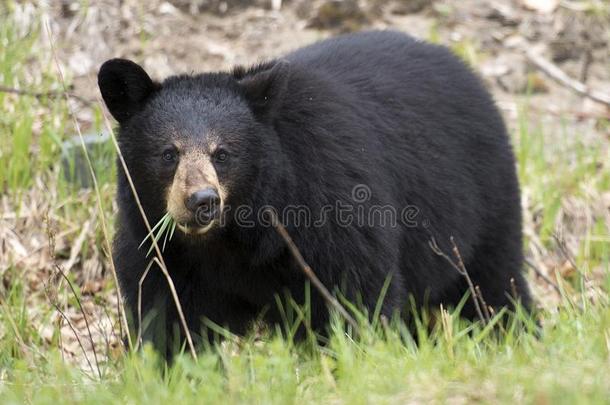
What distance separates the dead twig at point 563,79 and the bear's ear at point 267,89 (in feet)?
12.6

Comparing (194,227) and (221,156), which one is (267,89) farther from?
(194,227)

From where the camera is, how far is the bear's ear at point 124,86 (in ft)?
15.1

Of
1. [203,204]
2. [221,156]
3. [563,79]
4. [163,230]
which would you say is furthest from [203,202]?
[563,79]

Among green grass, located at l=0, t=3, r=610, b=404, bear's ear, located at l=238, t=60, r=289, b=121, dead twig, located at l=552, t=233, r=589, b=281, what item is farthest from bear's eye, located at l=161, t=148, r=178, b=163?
dead twig, located at l=552, t=233, r=589, b=281

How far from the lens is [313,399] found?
3393mm

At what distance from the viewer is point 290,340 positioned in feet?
12.9

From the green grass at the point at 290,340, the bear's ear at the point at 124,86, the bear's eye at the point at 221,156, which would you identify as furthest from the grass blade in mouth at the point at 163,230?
the bear's ear at the point at 124,86

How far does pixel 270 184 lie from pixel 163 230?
1.74ft

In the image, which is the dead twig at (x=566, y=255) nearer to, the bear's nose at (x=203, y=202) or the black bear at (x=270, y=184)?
the black bear at (x=270, y=184)

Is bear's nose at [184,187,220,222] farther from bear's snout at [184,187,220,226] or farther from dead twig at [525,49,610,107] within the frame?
dead twig at [525,49,610,107]

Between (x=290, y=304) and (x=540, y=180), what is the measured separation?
3.34 meters

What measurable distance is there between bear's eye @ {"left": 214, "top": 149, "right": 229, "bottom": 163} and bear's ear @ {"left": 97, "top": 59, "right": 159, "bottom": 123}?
0.51 m

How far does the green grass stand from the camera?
3211 mm

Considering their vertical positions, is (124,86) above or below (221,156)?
above
